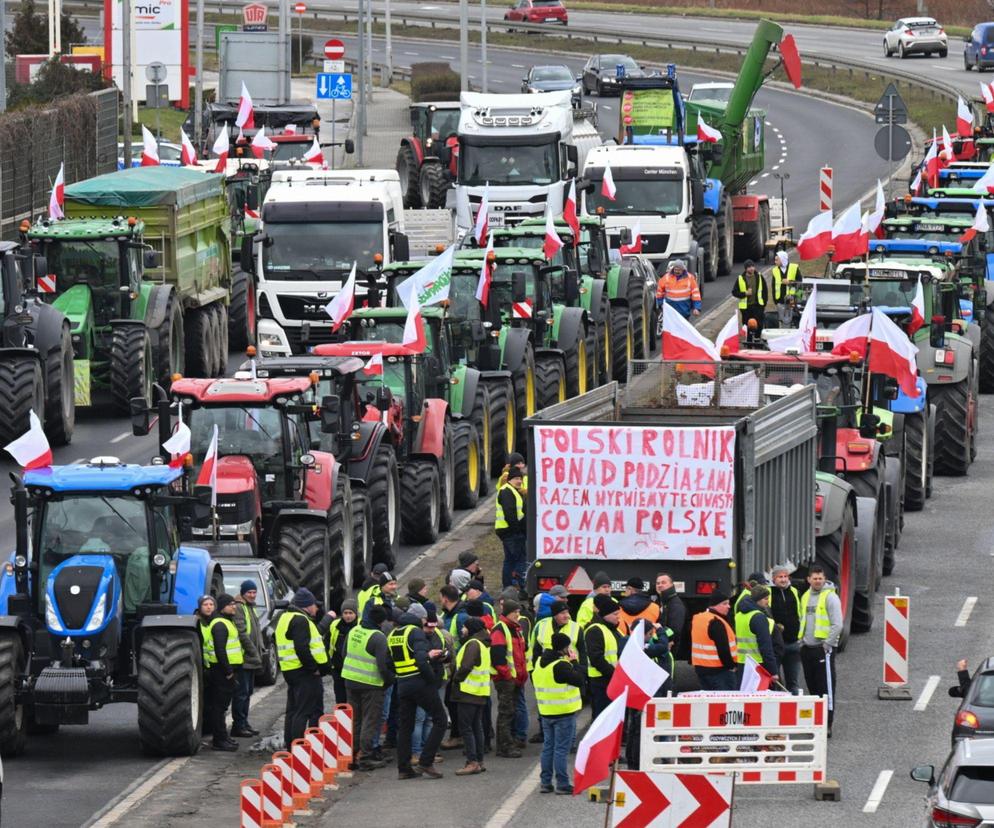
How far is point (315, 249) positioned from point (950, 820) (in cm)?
2400

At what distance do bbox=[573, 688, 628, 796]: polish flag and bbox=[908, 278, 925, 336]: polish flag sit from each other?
15.7 m

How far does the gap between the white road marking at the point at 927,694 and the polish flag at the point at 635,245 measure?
63.2ft

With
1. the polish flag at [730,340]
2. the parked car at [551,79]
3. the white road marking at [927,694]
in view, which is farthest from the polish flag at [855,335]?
the parked car at [551,79]

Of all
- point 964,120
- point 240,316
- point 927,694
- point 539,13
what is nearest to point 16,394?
point 240,316

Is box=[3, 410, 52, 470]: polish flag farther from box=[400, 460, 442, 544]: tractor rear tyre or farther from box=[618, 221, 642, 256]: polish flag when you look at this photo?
box=[618, 221, 642, 256]: polish flag

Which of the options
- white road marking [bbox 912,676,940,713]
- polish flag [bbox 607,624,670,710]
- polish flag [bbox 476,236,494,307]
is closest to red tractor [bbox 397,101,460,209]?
polish flag [bbox 476,236,494,307]

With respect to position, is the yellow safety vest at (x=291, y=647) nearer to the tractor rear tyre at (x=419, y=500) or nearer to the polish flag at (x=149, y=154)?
the tractor rear tyre at (x=419, y=500)

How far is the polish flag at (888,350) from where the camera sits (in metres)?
29.8

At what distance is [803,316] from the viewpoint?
30.1 metres

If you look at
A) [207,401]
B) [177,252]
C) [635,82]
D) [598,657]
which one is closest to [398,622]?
[598,657]

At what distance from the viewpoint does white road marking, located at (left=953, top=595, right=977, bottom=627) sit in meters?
26.7

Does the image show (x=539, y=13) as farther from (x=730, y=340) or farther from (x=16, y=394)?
(x=730, y=340)

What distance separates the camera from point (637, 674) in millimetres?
19391

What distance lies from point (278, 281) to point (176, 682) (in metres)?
18.3
